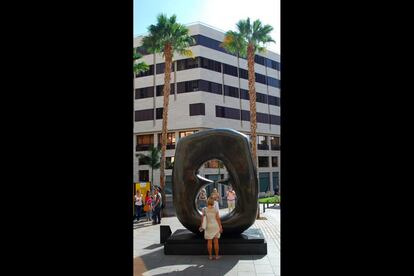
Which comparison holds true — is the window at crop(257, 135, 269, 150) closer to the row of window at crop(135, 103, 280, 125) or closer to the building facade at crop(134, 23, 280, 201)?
the building facade at crop(134, 23, 280, 201)

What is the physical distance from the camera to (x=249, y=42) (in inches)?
957

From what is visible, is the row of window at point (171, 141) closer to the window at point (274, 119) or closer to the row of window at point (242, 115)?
the window at point (274, 119)

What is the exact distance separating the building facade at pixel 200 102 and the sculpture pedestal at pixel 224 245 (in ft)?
94.2

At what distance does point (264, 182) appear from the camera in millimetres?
45156

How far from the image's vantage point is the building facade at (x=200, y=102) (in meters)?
39.1

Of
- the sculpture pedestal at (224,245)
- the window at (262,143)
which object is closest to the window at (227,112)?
the window at (262,143)

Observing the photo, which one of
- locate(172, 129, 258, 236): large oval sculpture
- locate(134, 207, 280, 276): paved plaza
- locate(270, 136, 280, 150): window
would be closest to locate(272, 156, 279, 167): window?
locate(270, 136, 280, 150): window

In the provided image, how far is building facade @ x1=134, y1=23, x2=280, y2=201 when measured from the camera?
39094 mm
